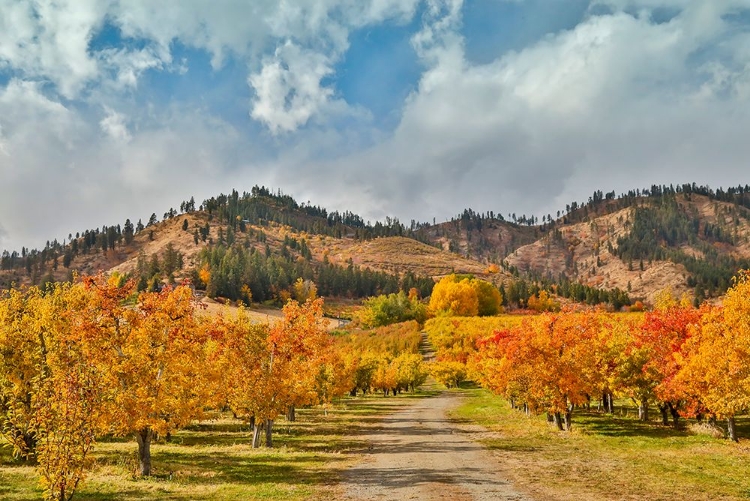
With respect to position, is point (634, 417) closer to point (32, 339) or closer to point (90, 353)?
point (90, 353)

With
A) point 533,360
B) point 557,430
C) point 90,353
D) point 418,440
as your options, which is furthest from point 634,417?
point 90,353

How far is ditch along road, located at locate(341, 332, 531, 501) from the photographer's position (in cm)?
2188

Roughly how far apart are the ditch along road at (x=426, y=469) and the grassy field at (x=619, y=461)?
4.70 feet

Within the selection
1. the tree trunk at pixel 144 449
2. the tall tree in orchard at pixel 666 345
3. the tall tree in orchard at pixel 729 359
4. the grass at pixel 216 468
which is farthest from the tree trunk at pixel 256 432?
the tall tree in orchard at pixel 666 345

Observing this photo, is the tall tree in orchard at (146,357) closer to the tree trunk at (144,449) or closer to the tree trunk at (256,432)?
the tree trunk at (144,449)

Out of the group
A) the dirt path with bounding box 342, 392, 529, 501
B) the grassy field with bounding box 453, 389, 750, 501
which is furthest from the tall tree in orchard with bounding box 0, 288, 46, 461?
the grassy field with bounding box 453, 389, 750, 501

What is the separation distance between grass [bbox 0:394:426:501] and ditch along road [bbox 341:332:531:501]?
1.48m

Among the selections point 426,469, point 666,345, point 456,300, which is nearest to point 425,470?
point 426,469

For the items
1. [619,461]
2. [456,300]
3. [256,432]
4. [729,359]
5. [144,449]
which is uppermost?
[456,300]

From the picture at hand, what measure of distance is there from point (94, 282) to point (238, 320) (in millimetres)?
13230

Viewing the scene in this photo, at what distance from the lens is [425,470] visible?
89.4 feet

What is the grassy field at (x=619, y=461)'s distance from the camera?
22.1m

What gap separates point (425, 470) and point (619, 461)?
12.4 meters

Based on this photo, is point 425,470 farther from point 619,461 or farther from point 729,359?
point 729,359
